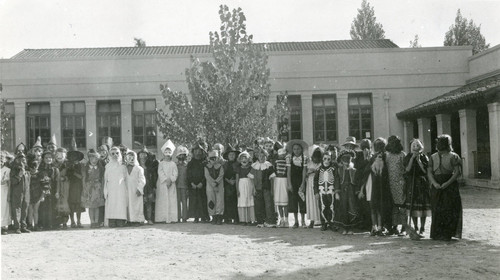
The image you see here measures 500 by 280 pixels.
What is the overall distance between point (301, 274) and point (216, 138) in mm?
7697

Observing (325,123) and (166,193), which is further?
(325,123)

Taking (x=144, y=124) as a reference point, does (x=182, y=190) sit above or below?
below

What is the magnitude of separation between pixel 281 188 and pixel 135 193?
3002mm

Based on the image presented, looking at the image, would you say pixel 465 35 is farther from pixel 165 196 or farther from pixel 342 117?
pixel 165 196

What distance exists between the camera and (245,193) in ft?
36.3

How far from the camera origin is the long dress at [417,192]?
8727 millimetres

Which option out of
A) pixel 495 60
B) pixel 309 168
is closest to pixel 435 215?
pixel 309 168

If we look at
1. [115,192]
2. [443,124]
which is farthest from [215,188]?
[443,124]

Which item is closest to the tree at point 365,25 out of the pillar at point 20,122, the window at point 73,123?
the window at point 73,123

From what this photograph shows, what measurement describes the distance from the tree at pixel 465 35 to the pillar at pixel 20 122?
3063 centimetres

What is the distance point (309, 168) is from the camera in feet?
34.6

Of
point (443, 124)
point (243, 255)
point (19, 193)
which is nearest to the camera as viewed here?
point (243, 255)

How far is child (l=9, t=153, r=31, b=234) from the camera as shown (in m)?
10.2

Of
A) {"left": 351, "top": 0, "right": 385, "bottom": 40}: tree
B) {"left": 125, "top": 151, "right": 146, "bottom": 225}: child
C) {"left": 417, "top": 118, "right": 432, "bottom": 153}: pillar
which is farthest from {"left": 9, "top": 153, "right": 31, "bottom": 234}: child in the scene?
{"left": 351, "top": 0, "right": 385, "bottom": 40}: tree
